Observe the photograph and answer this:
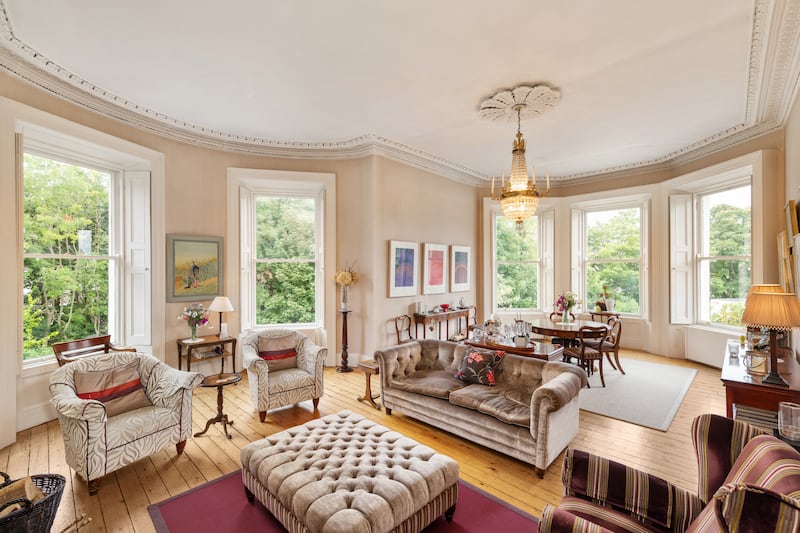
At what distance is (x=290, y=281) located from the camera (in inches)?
237

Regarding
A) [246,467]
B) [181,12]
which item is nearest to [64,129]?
[181,12]

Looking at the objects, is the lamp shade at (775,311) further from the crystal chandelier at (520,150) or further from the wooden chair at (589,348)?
the wooden chair at (589,348)

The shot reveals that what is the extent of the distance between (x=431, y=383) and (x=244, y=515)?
187 cm

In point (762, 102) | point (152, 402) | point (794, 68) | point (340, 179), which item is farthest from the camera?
point (340, 179)

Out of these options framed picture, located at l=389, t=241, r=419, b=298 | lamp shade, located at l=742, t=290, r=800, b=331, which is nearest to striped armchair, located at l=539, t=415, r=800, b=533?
lamp shade, located at l=742, t=290, r=800, b=331

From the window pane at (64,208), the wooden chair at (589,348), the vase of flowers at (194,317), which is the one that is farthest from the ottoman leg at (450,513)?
the window pane at (64,208)

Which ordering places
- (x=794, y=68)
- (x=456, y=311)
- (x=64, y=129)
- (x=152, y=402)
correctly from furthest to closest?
(x=456, y=311) → (x=64, y=129) → (x=794, y=68) → (x=152, y=402)

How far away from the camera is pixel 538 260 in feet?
26.2

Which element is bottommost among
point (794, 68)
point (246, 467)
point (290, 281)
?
point (246, 467)

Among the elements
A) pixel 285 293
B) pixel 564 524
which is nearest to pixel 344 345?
pixel 285 293

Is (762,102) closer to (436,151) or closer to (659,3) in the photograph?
(659,3)

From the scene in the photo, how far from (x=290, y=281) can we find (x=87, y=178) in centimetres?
284

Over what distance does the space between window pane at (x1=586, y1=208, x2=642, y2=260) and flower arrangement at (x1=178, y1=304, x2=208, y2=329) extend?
23.2ft

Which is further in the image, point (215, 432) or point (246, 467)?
point (215, 432)
